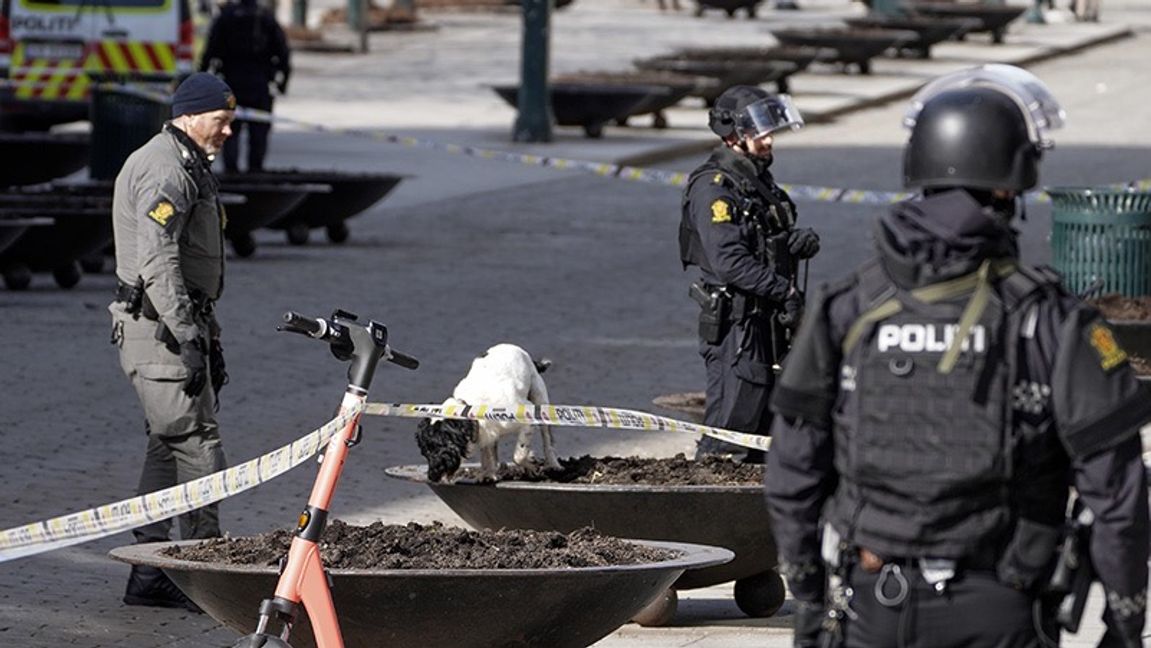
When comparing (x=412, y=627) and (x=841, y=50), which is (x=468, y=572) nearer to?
(x=412, y=627)

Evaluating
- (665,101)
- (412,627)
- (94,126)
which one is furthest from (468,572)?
(665,101)

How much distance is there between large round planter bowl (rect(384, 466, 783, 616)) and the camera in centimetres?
778

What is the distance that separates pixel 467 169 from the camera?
24875 millimetres

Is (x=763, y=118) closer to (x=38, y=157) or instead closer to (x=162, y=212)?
(x=162, y=212)

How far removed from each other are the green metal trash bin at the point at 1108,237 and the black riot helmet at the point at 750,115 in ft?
13.6

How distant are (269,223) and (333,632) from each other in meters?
12.4

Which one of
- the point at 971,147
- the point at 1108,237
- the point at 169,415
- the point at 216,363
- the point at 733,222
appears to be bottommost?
the point at 1108,237

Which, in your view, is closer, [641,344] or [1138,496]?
[1138,496]

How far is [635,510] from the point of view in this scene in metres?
7.81

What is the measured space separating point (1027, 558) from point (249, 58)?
692 inches

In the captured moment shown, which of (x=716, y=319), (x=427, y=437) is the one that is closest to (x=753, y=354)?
(x=716, y=319)

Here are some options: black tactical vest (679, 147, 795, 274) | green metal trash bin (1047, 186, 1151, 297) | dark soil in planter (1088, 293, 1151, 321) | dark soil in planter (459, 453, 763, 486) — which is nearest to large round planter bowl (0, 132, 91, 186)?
green metal trash bin (1047, 186, 1151, 297)

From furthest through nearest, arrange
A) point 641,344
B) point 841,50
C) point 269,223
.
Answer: point 841,50
point 269,223
point 641,344

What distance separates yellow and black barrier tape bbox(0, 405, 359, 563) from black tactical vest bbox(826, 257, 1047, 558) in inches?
81.8
